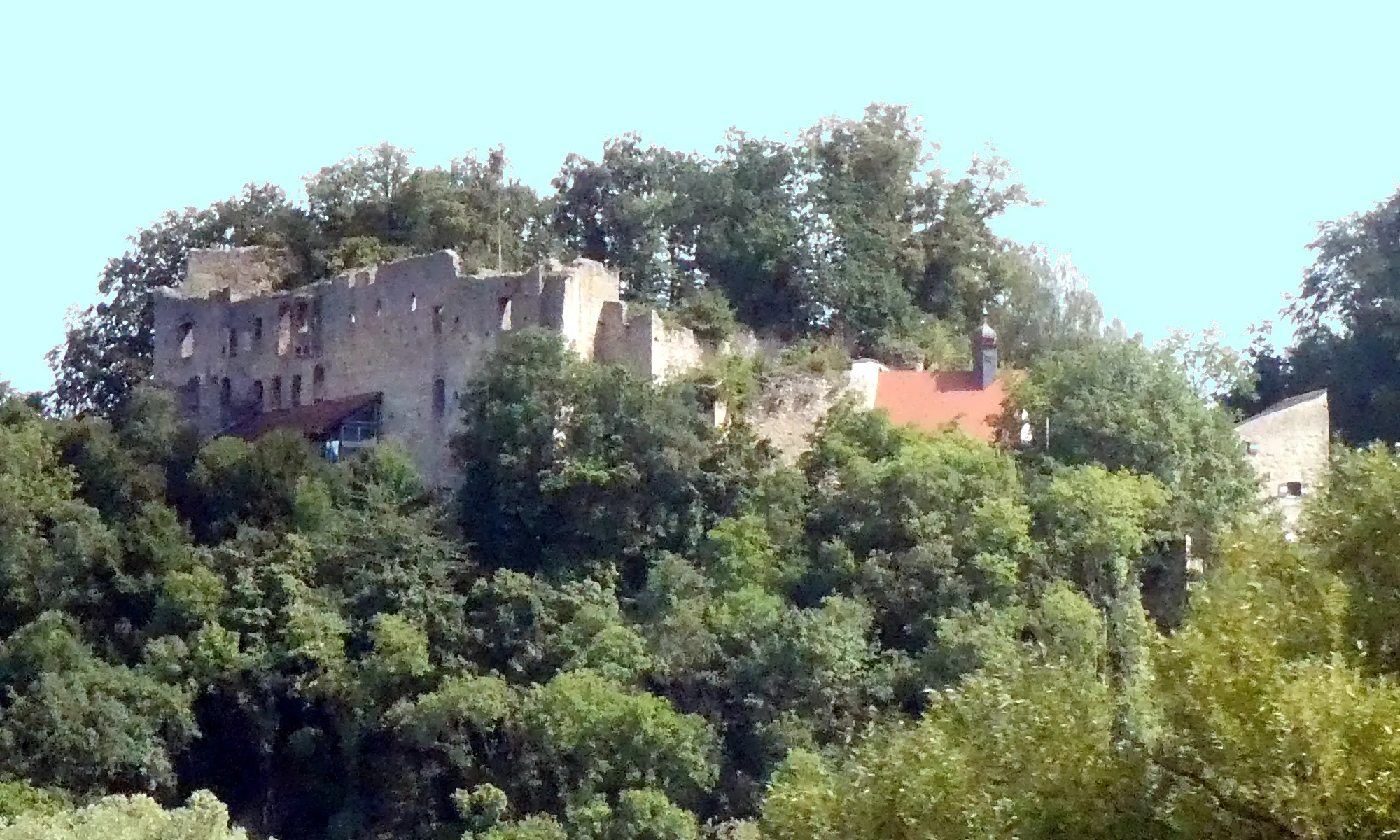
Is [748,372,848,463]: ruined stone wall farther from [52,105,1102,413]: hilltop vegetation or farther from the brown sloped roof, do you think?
the brown sloped roof

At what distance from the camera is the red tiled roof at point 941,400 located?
38438mm

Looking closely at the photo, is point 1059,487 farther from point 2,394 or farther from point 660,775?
point 2,394

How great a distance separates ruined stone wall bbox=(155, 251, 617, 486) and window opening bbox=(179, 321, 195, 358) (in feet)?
0.06

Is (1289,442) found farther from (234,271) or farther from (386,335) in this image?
(234,271)

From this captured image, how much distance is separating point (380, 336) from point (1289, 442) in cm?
1541

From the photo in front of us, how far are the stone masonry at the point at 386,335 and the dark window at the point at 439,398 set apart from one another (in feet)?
0.05

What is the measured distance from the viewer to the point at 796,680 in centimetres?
3297

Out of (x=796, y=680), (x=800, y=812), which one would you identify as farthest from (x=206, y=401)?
(x=800, y=812)

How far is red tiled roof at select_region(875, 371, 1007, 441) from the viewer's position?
3844 centimetres

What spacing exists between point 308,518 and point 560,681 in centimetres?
660

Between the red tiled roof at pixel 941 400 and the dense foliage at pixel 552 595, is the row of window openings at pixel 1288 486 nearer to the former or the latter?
the dense foliage at pixel 552 595

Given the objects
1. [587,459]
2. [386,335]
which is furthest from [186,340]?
[587,459]

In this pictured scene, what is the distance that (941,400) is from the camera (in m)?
39.1

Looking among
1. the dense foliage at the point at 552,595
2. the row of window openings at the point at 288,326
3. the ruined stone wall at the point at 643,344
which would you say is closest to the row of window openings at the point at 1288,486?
the dense foliage at the point at 552,595
